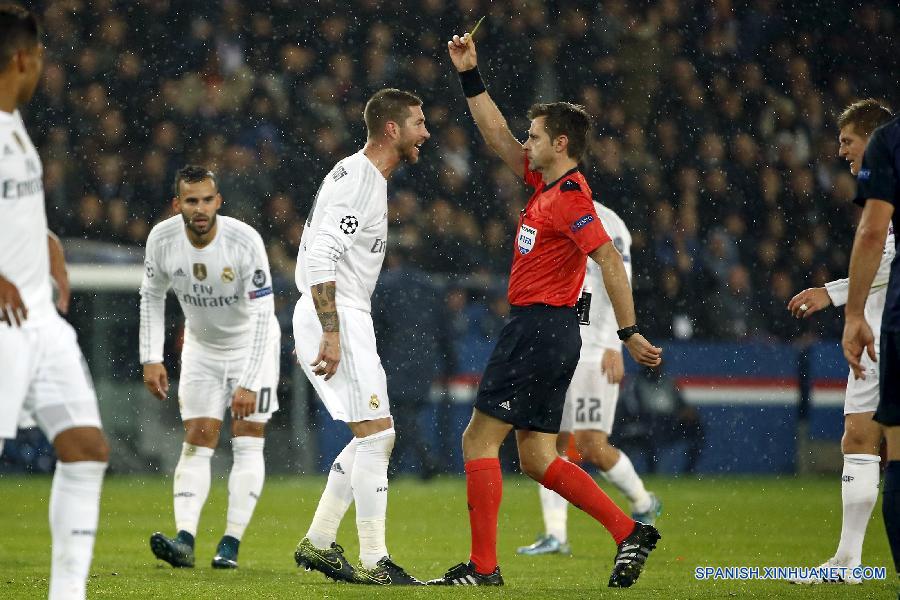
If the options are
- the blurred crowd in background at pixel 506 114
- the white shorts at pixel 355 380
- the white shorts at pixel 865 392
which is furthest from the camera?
the blurred crowd in background at pixel 506 114

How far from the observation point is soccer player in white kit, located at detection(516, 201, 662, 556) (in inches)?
339

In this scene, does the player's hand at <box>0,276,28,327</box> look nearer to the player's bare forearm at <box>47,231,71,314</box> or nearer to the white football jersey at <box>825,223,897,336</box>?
the player's bare forearm at <box>47,231,71,314</box>

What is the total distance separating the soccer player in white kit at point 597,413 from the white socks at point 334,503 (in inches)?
78.2

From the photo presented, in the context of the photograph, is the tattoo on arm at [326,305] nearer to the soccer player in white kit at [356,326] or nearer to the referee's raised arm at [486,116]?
the soccer player in white kit at [356,326]

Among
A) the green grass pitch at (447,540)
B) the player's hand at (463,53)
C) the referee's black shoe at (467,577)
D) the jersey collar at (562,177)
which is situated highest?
the player's hand at (463,53)

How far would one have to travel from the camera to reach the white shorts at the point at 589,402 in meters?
8.77

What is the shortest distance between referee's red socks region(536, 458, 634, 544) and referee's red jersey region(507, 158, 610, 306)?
29.5 inches

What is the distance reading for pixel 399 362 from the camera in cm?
1352

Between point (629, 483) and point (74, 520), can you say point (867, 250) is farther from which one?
point (629, 483)

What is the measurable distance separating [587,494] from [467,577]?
653 millimetres

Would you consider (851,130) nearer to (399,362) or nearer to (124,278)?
(399,362)

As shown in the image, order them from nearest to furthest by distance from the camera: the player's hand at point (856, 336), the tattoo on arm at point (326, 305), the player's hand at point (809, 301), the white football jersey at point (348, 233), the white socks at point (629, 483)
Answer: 1. the player's hand at point (856, 336)
2. the player's hand at point (809, 301)
3. the tattoo on arm at point (326, 305)
4. the white football jersey at point (348, 233)
5. the white socks at point (629, 483)

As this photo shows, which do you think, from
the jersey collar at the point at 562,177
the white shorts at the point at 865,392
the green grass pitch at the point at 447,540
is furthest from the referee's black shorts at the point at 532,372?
the white shorts at the point at 865,392

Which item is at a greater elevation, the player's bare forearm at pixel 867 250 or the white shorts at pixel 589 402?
the player's bare forearm at pixel 867 250
